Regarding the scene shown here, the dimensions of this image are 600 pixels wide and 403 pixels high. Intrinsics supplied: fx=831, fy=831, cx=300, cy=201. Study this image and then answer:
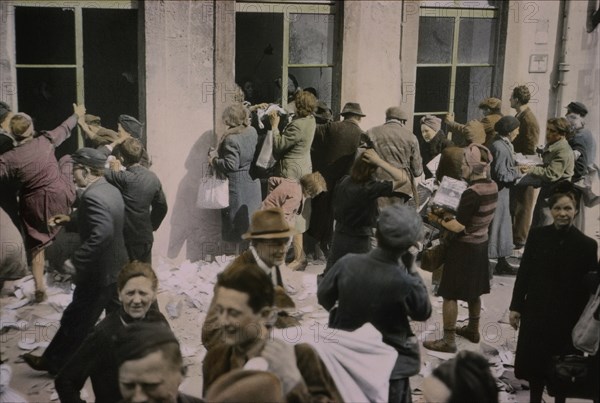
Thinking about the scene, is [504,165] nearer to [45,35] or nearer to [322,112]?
[322,112]

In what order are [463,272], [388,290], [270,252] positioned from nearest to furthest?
[388,290] < [270,252] < [463,272]

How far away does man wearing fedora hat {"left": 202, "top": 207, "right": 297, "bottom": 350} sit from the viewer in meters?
4.81

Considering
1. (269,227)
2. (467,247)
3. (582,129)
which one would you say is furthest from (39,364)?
(582,129)

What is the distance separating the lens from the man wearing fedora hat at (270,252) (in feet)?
15.8

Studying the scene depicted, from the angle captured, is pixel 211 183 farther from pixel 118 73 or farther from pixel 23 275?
pixel 23 275

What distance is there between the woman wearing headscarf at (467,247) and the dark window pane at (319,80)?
1.16 m

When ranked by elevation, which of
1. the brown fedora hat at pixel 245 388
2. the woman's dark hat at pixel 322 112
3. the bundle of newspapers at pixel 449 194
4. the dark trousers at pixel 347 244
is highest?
the woman's dark hat at pixel 322 112

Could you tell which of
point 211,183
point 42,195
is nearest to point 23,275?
point 42,195

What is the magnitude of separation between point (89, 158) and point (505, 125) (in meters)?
3.10

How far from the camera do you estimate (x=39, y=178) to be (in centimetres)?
516

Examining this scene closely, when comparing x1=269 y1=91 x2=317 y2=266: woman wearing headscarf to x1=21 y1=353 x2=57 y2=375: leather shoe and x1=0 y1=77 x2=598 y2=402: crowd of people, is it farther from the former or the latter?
x1=21 y1=353 x2=57 y2=375: leather shoe

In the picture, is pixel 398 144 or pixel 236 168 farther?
pixel 398 144

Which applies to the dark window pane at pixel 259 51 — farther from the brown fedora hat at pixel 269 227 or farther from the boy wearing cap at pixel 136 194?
the brown fedora hat at pixel 269 227

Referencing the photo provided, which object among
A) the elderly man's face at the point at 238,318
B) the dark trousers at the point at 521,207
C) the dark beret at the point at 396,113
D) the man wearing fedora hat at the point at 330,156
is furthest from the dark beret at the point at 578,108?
the elderly man's face at the point at 238,318
